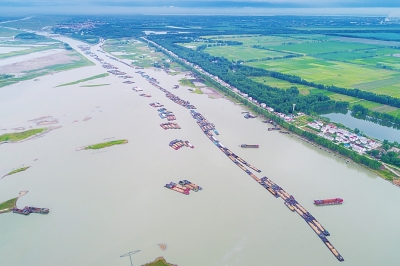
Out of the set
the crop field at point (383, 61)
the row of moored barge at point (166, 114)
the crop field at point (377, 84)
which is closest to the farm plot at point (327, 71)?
the crop field at point (377, 84)

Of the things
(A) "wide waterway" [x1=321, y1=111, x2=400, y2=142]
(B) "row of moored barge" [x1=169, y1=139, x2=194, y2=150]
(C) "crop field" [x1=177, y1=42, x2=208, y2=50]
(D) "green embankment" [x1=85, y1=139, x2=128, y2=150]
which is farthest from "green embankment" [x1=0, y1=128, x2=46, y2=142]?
(C) "crop field" [x1=177, y1=42, x2=208, y2=50]

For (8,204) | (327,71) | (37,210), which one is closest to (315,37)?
(327,71)

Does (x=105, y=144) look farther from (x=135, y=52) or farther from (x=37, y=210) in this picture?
(x=135, y=52)

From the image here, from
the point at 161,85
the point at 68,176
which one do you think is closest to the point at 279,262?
the point at 68,176

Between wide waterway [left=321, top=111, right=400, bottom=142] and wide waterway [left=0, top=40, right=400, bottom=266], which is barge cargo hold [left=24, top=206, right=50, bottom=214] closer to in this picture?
wide waterway [left=0, top=40, right=400, bottom=266]

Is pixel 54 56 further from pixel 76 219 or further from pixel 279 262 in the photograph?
pixel 279 262

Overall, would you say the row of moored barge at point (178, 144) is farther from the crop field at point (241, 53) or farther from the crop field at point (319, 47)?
the crop field at point (319, 47)

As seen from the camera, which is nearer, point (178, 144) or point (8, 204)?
point (8, 204)
